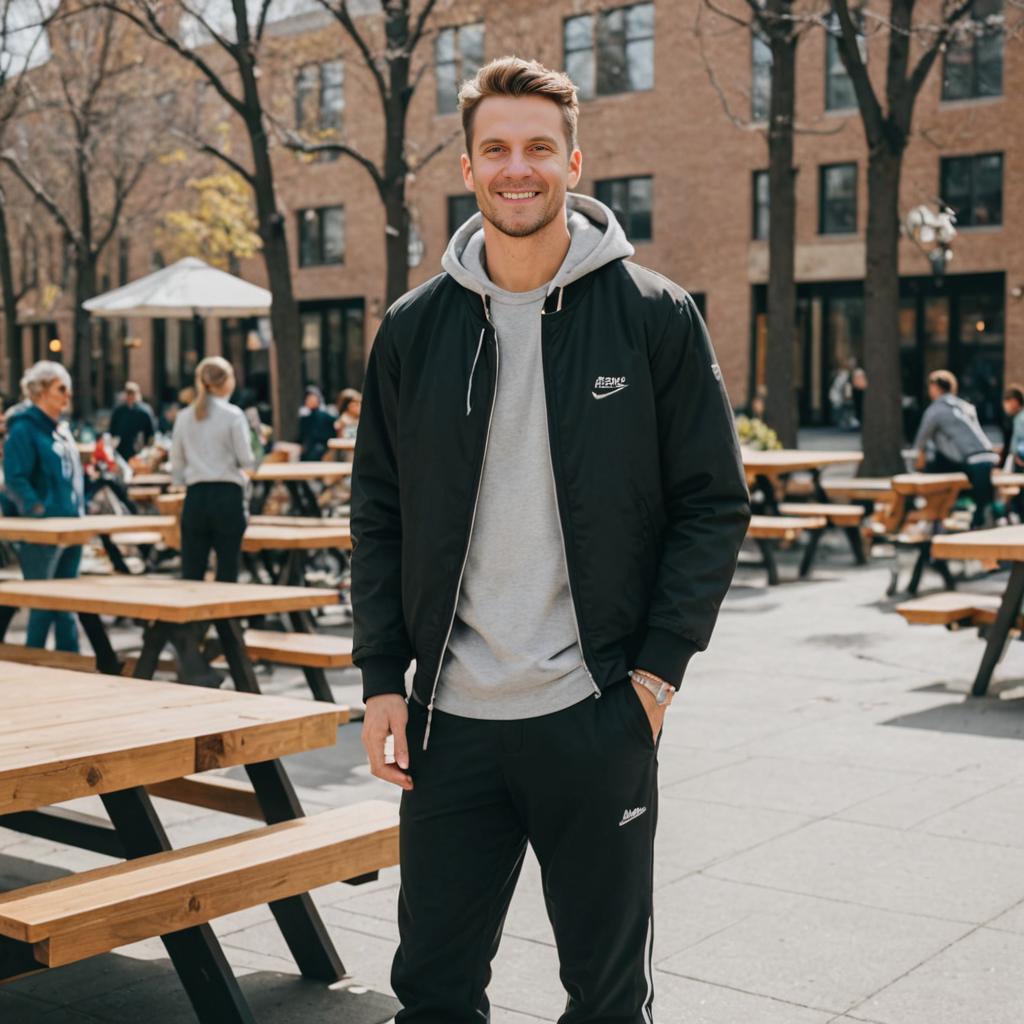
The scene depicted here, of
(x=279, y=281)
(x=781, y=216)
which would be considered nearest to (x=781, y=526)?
(x=781, y=216)

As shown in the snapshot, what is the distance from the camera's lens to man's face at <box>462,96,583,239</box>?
2.93 m

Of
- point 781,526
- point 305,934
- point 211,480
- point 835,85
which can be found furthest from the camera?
point 835,85

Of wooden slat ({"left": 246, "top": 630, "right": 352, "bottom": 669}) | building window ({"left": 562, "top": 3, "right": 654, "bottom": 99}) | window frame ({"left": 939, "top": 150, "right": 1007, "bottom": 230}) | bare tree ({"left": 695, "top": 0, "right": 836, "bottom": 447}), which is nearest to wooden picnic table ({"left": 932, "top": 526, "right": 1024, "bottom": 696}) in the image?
wooden slat ({"left": 246, "top": 630, "right": 352, "bottom": 669})

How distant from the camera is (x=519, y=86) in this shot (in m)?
2.92

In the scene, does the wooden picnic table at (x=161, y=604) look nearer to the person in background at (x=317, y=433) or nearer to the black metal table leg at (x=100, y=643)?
the black metal table leg at (x=100, y=643)

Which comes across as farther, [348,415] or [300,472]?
[348,415]

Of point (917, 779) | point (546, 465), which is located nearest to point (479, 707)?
point (546, 465)

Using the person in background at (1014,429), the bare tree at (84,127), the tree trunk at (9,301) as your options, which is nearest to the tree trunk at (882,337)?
the person in background at (1014,429)

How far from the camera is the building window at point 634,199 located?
3919cm

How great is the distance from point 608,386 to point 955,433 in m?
12.2

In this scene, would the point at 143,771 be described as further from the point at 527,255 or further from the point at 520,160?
the point at 520,160

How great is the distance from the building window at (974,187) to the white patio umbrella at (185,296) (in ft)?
65.2

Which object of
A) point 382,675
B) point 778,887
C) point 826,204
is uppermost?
point 826,204

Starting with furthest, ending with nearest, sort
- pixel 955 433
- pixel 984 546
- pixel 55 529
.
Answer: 1. pixel 955 433
2. pixel 55 529
3. pixel 984 546
